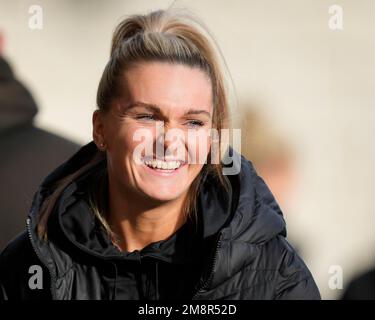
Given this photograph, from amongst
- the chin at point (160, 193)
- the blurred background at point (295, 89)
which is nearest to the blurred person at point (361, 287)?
the blurred background at point (295, 89)

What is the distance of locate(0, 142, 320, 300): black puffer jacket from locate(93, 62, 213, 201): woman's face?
13 cm

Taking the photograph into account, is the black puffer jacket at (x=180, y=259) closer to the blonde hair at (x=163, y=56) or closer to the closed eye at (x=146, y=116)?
the blonde hair at (x=163, y=56)

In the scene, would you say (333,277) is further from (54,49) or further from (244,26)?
(54,49)

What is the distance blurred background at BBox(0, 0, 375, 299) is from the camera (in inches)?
92.5

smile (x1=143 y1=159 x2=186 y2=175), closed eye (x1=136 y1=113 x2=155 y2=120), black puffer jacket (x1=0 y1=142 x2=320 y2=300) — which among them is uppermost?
closed eye (x1=136 y1=113 x2=155 y2=120)

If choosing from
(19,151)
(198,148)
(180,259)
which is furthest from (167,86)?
(19,151)

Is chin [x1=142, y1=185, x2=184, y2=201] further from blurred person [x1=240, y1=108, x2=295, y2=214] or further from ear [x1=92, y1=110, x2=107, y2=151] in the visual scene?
blurred person [x1=240, y1=108, x2=295, y2=214]

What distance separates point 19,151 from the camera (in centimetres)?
244

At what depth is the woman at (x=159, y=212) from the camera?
1505 millimetres

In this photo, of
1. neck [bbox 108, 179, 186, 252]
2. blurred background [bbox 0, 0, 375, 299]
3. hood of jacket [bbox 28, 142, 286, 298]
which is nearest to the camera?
hood of jacket [bbox 28, 142, 286, 298]

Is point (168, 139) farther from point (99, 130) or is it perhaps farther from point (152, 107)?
point (99, 130)

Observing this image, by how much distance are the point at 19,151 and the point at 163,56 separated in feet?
3.64

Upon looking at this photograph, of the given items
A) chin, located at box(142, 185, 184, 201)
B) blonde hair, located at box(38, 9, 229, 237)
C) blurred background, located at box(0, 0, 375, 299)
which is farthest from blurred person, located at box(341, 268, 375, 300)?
chin, located at box(142, 185, 184, 201)

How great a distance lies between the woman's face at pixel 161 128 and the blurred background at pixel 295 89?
2.74ft
